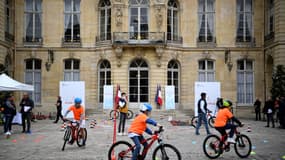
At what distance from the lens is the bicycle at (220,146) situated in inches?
434

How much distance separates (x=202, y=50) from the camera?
29.9 meters

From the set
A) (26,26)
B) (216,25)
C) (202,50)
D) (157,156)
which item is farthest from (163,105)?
(157,156)

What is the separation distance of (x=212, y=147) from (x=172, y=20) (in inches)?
766

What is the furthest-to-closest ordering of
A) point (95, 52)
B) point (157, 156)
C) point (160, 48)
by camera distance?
point (95, 52), point (160, 48), point (157, 156)

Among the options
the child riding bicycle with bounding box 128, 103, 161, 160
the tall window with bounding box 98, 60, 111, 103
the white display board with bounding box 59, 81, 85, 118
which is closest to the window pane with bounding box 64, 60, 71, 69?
the tall window with bounding box 98, 60, 111, 103

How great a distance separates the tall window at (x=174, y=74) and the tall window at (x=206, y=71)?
177 centimetres

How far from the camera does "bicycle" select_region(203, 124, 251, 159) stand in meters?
11.0

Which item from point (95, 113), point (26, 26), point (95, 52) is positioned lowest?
point (95, 113)

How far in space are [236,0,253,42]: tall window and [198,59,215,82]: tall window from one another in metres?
2.84

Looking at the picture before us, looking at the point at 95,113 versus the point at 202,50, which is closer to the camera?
the point at 95,113

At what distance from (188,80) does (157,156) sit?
67.8 ft

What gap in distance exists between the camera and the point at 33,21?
3027 centimetres

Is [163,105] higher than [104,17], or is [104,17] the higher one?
[104,17]

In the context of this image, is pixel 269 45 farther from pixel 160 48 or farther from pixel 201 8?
pixel 160 48
